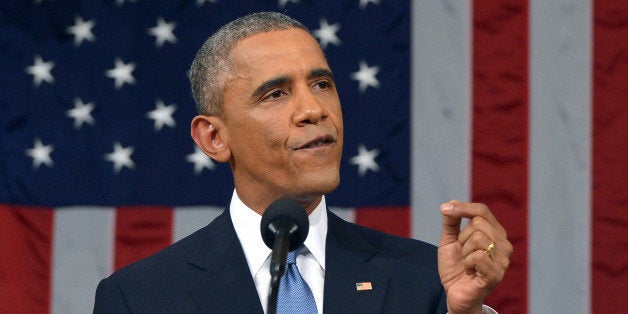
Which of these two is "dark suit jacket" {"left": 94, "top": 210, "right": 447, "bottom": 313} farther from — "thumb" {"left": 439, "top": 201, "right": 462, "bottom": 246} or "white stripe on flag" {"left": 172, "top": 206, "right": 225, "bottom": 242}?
"white stripe on flag" {"left": 172, "top": 206, "right": 225, "bottom": 242}

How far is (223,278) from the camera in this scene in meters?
2.24

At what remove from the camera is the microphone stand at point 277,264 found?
1.64 m

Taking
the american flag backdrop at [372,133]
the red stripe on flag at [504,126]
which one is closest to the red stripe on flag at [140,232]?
the american flag backdrop at [372,133]

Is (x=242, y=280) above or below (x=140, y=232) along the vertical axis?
below

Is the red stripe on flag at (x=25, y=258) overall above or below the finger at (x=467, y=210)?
above

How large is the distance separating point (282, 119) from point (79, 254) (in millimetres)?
1598

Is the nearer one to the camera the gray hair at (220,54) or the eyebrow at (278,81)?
the eyebrow at (278,81)

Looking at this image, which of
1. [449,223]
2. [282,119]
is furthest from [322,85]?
[449,223]

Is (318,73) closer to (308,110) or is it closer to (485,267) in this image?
(308,110)

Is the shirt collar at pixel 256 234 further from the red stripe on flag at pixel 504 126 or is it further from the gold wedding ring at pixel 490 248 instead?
the red stripe on flag at pixel 504 126

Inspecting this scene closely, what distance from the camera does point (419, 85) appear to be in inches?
139
